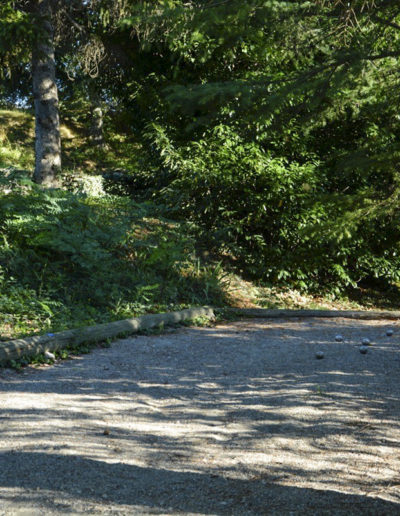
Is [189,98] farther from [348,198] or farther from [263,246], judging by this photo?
[263,246]

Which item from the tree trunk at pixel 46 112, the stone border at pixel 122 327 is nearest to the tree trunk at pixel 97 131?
the tree trunk at pixel 46 112

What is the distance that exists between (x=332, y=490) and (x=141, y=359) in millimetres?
3196

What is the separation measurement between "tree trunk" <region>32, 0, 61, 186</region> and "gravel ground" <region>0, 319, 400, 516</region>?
718cm

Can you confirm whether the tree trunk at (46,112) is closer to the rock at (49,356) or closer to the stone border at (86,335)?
the stone border at (86,335)

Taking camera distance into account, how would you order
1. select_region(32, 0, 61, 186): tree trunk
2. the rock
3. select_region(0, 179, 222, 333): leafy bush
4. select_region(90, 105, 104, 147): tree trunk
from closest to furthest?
the rock < select_region(0, 179, 222, 333): leafy bush < select_region(32, 0, 61, 186): tree trunk < select_region(90, 105, 104, 147): tree trunk

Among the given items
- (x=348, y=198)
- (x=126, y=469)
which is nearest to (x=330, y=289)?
(x=348, y=198)

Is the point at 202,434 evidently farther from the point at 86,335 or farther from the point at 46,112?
the point at 46,112

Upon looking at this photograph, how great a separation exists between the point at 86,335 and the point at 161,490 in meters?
3.53

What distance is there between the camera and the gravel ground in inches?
114

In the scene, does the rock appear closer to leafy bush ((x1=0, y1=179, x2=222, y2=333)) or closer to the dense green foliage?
leafy bush ((x1=0, y1=179, x2=222, y2=333))

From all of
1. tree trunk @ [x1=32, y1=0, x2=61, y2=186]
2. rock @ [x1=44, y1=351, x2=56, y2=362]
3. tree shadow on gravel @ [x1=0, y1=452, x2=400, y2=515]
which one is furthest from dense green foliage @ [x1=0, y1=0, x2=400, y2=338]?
tree shadow on gravel @ [x1=0, y1=452, x2=400, y2=515]

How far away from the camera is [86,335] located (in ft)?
20.8

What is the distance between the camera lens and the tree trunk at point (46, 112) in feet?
39.9

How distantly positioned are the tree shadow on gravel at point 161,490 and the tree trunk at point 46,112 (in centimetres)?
970
